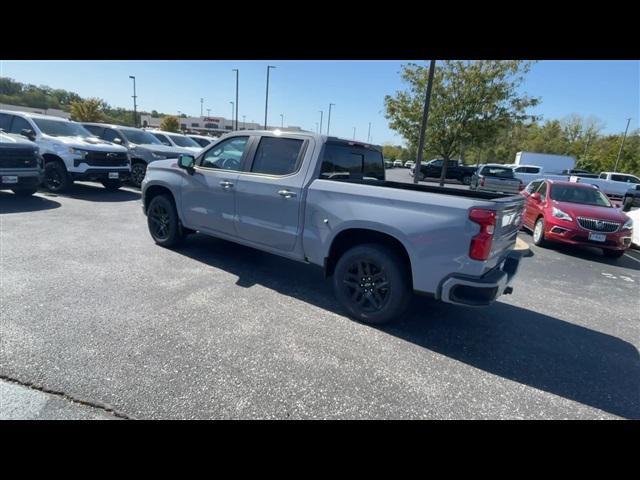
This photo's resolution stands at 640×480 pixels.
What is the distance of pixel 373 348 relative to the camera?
312cm

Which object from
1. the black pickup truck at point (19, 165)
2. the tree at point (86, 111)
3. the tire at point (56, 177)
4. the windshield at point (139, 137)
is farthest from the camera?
the tree at point (86, 111)

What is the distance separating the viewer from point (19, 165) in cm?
775

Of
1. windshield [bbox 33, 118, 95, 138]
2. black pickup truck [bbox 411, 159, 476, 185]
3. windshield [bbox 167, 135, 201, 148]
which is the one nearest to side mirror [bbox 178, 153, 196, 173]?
windshield [bbox 33, 118, 95, 138]

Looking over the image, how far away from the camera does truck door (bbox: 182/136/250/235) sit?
4.50m

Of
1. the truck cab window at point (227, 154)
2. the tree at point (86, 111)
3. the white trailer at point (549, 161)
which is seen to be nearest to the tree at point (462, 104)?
the truck cab window at point (227, 154)

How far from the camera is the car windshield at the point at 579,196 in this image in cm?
778

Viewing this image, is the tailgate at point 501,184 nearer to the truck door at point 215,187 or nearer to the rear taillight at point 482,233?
the truck door at point 215,187

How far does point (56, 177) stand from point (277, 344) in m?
9.65

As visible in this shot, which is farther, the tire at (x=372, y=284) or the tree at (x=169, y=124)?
the tree at (x=169, y=124)

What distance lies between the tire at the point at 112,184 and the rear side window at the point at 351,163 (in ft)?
27.9

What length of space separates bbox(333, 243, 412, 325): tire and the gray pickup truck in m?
0.01
